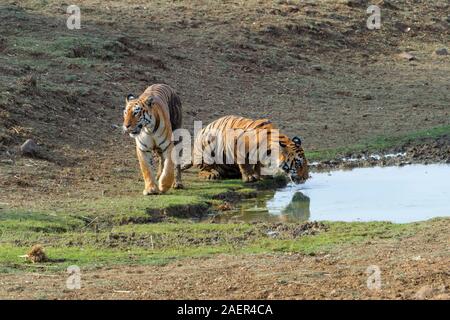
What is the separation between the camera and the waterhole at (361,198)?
40.4ft

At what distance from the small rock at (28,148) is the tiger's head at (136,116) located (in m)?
1.69

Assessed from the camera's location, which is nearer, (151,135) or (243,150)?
(151,135)

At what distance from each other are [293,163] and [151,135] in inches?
73.0

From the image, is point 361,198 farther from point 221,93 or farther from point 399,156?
point 221,93

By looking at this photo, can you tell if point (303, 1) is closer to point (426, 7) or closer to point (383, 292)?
point (426, 7)

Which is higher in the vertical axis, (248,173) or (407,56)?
(407,56)

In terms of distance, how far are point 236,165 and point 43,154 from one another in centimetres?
238

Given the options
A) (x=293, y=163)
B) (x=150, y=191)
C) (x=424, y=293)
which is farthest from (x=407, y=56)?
(x=424, y=293)

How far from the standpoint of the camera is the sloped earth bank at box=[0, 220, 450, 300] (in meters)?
8.23

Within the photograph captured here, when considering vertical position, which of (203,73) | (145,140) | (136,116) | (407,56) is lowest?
(145,140)

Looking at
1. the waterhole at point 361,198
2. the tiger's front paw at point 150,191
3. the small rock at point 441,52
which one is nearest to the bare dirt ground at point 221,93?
the small rock at point 441,52

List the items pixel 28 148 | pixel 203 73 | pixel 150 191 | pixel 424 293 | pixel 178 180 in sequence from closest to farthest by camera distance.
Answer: pixel 424 293 < pixel 150 191 < pixel 178 180 < pixel 28 148 < pixel 203 73

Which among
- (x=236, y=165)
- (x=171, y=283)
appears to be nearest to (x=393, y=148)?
(x=236, y=165)

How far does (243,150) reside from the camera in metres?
14.2
